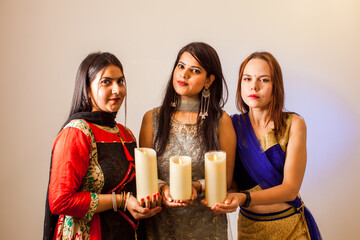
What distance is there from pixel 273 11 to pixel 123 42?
3.38 feet

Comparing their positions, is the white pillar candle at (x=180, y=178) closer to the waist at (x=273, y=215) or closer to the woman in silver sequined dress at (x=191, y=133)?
the woman in silver sequined dress at (x=191, y=133)

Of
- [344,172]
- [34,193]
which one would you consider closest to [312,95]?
[344,172]

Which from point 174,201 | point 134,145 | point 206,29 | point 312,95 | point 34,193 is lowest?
point 34,193

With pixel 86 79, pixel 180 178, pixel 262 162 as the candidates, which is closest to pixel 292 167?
pixel 262 162

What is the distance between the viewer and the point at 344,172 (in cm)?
229

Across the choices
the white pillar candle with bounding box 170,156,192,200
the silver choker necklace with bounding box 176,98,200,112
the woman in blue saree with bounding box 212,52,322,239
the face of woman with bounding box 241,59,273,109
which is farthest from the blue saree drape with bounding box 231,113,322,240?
the white pillar candle with bounding box 170,156,192,200

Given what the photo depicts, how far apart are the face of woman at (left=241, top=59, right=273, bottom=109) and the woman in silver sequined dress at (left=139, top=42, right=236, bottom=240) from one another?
0.14 meters

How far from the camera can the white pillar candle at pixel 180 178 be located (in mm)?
1096

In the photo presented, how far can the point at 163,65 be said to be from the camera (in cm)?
222

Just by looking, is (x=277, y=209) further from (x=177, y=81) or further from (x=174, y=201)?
(x=177, y=81)

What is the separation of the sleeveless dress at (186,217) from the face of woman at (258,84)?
0.31 m

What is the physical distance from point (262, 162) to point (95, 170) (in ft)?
2.54

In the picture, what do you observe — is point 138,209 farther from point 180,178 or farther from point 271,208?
point 271,208

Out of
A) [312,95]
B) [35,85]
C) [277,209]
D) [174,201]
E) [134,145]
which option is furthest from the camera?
[312,95]
